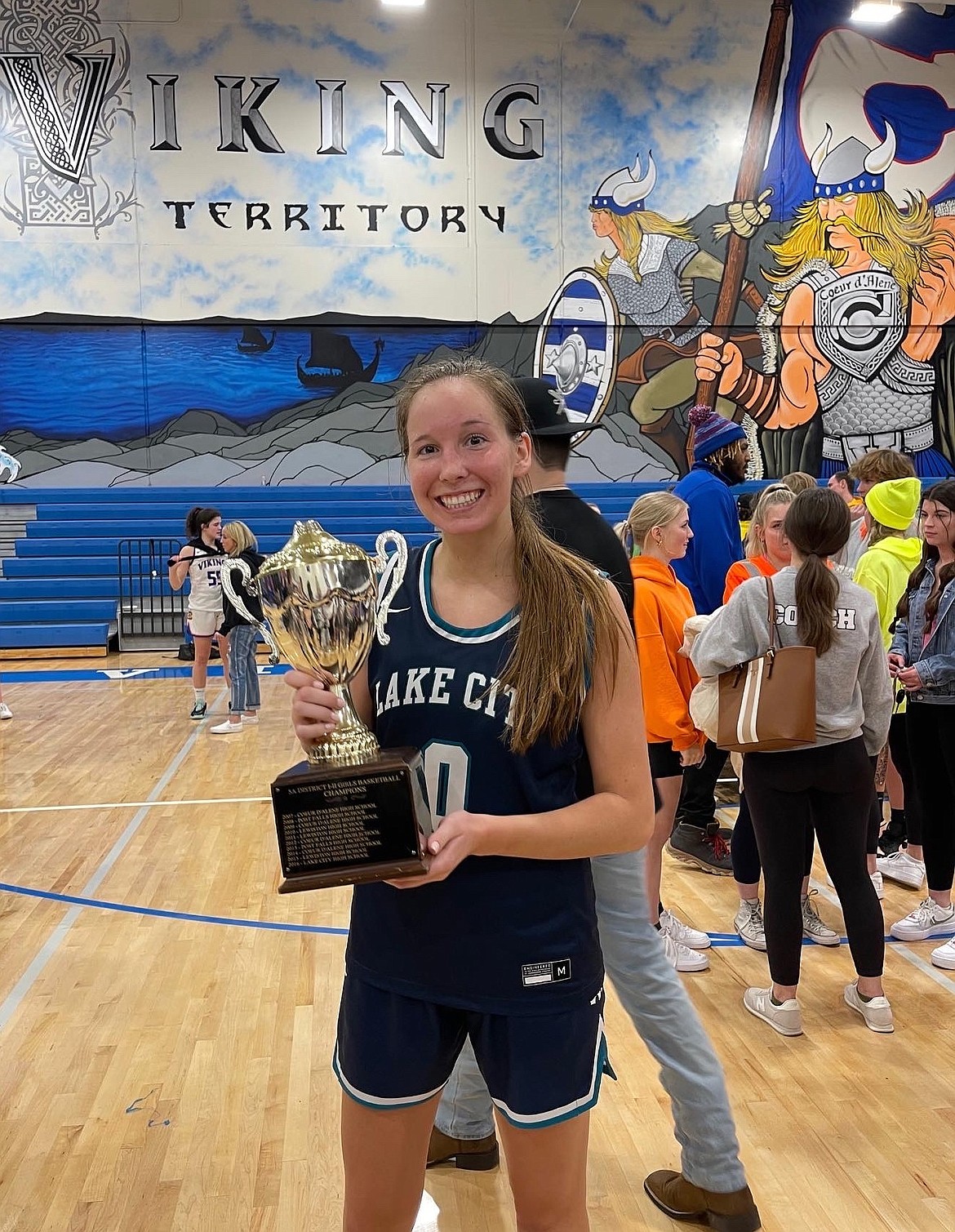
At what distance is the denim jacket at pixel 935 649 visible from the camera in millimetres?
3449

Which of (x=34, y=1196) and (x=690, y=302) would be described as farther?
(x=690, y=302)

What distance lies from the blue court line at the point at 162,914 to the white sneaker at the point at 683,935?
1.20 meters

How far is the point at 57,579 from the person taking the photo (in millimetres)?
12859

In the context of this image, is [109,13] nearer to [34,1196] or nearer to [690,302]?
[690,302]

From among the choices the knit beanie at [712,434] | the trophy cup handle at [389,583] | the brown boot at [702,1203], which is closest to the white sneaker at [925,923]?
the brown boot at [702,1203]

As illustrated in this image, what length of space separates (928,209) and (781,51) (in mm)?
3368

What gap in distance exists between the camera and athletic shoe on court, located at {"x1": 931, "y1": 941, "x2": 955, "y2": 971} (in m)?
3.46

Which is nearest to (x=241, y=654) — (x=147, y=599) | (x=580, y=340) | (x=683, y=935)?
(x=683, y=935)

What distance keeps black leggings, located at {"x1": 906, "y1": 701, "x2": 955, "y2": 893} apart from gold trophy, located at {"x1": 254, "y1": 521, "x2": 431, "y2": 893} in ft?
8.96

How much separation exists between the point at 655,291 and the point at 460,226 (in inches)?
125

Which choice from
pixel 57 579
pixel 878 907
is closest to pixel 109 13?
pixel 57 579

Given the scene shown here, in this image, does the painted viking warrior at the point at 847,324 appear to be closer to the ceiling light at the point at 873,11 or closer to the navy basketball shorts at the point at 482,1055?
the ceiling light at the point at 873,11

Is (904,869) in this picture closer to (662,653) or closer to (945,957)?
(945,957)

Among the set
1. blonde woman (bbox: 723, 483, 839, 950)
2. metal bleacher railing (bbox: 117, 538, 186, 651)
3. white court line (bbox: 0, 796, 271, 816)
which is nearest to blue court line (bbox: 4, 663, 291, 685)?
metal bleacher railing (bbox: 117, 538, 186, 651)
